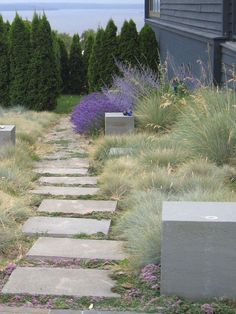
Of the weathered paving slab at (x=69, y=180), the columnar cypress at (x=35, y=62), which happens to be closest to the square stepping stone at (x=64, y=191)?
the weathered paving slab at (x=69, y=180)

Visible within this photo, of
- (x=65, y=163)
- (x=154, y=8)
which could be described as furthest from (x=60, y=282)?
(x=154, y=8)

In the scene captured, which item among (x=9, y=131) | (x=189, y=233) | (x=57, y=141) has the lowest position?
(x=57, y=141)

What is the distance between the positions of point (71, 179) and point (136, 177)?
1016mm

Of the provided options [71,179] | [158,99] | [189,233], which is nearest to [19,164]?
[71,179]

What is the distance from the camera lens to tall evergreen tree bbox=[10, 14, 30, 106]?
12758mm

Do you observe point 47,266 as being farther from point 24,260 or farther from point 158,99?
point 158,99

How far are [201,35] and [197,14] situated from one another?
118 centimetres

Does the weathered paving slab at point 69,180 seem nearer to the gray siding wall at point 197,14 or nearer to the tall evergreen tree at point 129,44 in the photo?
the gray siding wall at point 197,14

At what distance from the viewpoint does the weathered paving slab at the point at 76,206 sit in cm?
534

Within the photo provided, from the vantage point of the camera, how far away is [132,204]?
5.21 metres

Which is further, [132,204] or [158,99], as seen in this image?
[158,99]

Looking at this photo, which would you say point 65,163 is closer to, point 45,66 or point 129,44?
point 45,66

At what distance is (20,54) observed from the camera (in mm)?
12773

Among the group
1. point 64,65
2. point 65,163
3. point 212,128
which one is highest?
point 212,128
